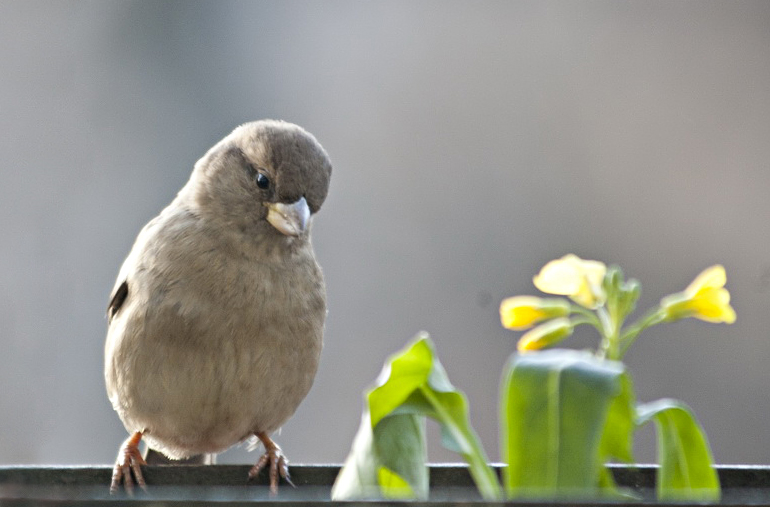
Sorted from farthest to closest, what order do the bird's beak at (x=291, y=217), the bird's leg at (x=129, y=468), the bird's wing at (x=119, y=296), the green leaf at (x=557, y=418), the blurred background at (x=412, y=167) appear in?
1. the blurred background at (x=412, y=167)
2. the bird's wing at (x=119, y=296)
3. the bird's beak at (x=291, y=217)
4. the bird's leg at (x=129, y=468)
5. the green leaf at (x=557, y=418)

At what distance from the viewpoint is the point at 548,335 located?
1.20 meters

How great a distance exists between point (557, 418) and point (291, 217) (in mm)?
1009

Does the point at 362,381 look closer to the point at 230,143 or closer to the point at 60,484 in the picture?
the point at 230,143

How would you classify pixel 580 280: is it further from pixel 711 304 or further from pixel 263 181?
pixel 263 181

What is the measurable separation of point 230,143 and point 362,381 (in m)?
1.73

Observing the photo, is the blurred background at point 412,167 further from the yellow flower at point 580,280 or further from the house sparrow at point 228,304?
the yellow flower at point 580,280

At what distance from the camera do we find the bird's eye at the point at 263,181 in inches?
77.7

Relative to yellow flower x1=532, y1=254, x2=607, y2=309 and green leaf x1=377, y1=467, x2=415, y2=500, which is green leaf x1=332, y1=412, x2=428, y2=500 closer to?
green leaf x1=377, y1=467, x2=415, y2=500

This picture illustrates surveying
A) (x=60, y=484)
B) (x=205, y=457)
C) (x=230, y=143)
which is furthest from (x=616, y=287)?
(x=205, y=457)

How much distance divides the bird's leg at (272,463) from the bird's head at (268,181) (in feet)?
1.42

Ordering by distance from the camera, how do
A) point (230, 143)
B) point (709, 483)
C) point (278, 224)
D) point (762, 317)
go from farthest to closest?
point (762, 317)
point (230, 143)
point (278, 224)
point (709, 483)

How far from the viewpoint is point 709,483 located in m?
1.13

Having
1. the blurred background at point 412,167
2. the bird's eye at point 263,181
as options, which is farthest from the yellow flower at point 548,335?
the blurred background at point 412,167

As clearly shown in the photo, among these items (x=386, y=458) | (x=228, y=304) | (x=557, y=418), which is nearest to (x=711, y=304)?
(x=557, y=418)
